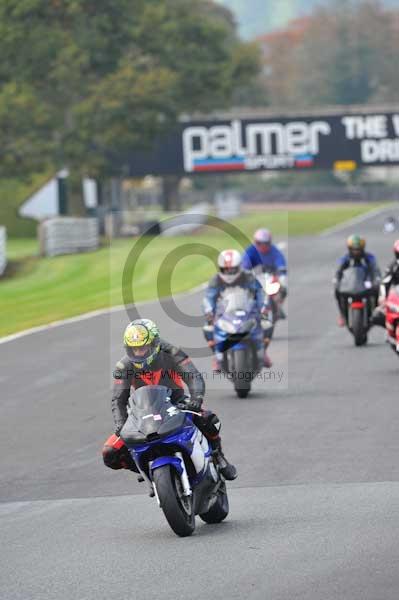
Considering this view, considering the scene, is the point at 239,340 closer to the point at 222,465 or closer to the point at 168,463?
the point at 222,465

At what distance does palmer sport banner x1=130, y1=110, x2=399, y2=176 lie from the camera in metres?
60.9

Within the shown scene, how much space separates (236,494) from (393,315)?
7282 mm

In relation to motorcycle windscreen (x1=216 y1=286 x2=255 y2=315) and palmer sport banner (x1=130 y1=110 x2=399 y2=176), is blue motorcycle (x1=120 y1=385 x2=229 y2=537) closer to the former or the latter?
motorcycle windscreen (x1=216 y1=286 x2=255 y2=315)

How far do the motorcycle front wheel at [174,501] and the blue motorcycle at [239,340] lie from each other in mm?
6983

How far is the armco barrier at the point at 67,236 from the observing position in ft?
163

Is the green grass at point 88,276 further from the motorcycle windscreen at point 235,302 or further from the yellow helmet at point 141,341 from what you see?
the yellow helmet at point 141,341

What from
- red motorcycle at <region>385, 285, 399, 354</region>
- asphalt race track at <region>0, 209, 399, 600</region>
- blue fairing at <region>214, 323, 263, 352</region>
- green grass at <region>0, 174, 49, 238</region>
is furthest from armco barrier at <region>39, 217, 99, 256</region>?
blue fairing at <region>214, 323, 263, 352</region>

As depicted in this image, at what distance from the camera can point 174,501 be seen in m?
9.17

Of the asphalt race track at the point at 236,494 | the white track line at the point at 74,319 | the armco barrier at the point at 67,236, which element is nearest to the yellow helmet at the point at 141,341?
the asphalt race track at the point at 236,494

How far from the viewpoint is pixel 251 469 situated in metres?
12.2

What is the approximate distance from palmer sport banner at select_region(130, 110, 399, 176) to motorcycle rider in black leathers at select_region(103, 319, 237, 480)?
51.2 m

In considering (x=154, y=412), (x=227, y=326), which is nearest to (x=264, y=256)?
(x=227, y=326)

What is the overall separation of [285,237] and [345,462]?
45.4 meters

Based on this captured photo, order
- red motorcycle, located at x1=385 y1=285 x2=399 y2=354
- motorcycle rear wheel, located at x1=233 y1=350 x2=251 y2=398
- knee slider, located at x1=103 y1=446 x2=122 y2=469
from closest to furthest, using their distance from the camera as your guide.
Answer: knee slider, located at x1=103 y1=446 x2=122 y2=469, motorcycle rear wheel, located at x1=233 y1=350 x2=251 y2=398, red motorcycle, located at x1=385 y1=285 x2=399 y2=354
